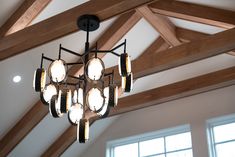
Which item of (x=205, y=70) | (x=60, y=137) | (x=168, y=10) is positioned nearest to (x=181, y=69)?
(x=205, y=70)

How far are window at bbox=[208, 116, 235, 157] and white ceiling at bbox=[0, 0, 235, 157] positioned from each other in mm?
922

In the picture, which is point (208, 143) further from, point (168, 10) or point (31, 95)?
point (31, 95)

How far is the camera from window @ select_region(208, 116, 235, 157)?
5969 millimetres

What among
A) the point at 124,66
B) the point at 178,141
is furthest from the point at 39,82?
the point at 178,141

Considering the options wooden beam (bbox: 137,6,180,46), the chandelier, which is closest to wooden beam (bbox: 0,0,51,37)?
the chandelier

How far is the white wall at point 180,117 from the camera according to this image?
6.13m

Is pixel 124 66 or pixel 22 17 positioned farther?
pixel 22 17

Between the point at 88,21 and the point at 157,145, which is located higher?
the point at 88,21

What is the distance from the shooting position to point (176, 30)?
6008 millimetres

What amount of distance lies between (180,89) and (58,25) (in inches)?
105

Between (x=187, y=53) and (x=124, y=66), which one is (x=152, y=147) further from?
(x=124, y=66)

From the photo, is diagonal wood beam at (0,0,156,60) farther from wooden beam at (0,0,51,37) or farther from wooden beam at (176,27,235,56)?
wooden beam at (176,27,235,56)

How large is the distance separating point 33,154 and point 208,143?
10.9 ft

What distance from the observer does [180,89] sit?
19.1 ft
